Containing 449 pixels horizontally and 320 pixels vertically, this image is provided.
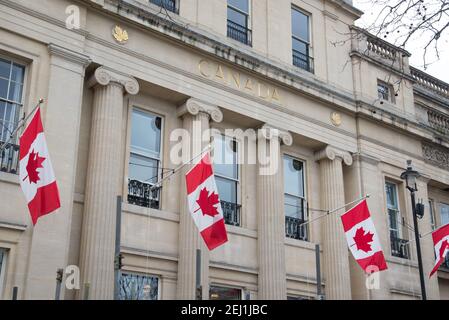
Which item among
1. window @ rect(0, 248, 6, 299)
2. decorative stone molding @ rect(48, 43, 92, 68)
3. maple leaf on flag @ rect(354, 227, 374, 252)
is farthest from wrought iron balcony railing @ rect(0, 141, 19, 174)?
maple leaf on flag @ rect(354, 227, 374, 252)

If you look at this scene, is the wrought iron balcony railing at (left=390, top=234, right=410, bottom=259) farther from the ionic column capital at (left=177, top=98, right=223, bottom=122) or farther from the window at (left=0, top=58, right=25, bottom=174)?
the window at (left=0, top=58, right=25, bottom=174)

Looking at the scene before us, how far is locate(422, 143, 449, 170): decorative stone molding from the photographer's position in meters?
26.8

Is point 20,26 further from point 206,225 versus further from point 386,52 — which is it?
point 386,52

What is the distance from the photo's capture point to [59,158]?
15867 millimetres

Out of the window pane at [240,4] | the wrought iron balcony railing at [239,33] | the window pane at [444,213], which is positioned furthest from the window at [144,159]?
the window pane at [444,213]

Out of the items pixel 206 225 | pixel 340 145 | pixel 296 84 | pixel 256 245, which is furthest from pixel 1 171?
pixel 340 145

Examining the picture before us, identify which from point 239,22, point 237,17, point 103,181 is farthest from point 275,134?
point 103,181

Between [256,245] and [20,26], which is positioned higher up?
[20,26]

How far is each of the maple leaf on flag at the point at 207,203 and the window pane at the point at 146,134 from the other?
3.73 metres

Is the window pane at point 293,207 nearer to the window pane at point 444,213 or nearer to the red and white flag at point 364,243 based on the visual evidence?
the red and white flag at point 364,243

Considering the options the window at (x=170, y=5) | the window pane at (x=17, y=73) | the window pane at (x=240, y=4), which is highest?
the window pane at (x=240, y=4)

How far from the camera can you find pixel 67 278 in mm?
15641

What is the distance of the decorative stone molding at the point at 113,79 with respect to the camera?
17.6m

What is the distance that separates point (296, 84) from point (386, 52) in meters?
6.68
